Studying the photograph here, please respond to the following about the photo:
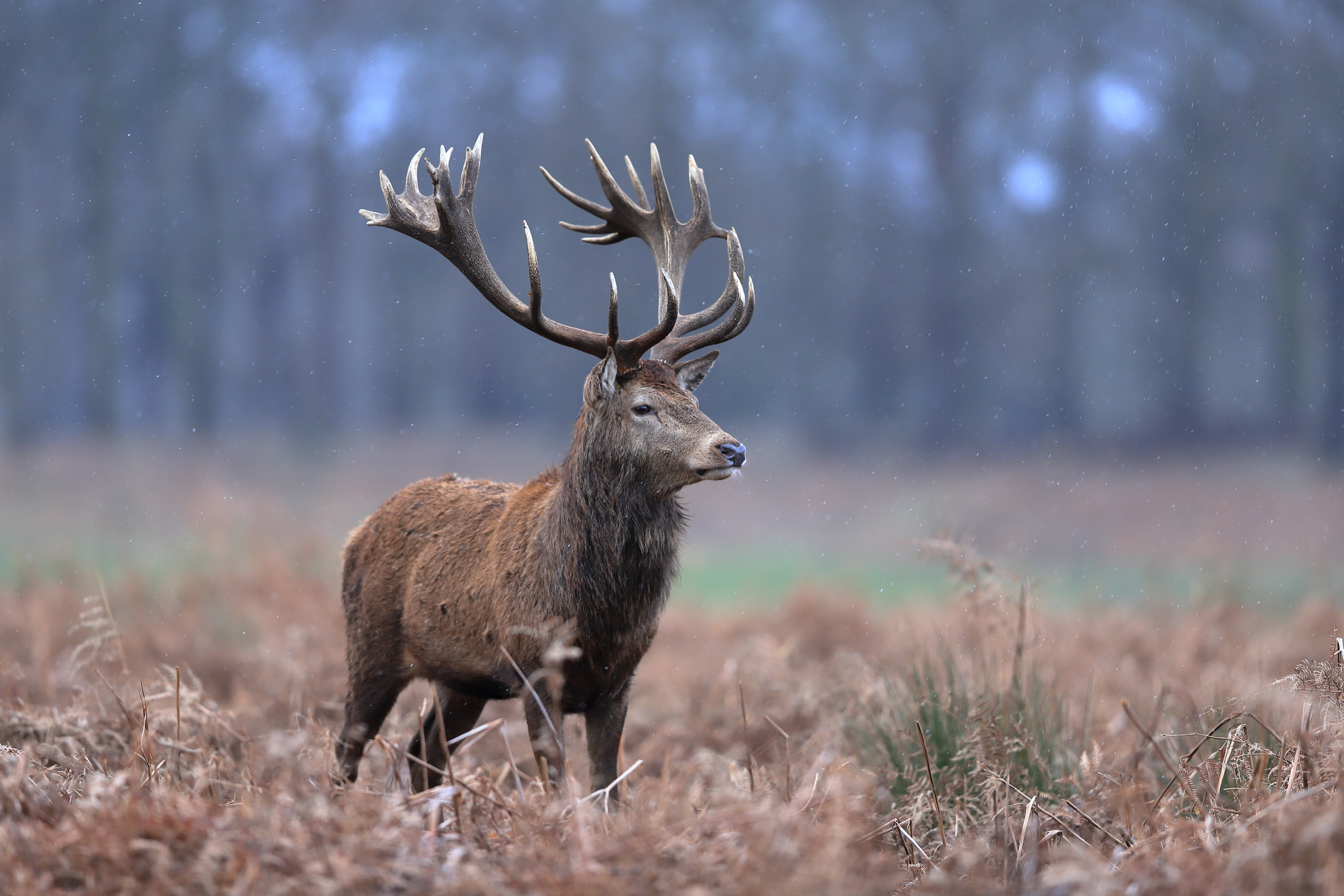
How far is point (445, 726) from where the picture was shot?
15.4 ft

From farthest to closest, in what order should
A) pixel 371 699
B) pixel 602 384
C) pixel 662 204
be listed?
pixel 662 204 < pixel 371 699 < pixel 602 384

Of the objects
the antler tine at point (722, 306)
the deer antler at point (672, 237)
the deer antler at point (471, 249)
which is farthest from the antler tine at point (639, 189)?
the deer antler at point (471, 249)

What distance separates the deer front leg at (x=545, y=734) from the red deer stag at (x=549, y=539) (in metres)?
0.01

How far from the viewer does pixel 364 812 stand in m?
2.37

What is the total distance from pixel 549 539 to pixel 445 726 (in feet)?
3.79

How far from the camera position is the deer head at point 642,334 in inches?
165

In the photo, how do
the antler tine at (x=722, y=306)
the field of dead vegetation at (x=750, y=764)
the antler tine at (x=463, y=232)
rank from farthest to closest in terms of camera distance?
the antler tine at (x=722, y=306) → the antler tine at (x=463, y=232) → the field of dead vegetation at (x=750, y=764)

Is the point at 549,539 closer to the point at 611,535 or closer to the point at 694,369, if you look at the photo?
the point at 611,535

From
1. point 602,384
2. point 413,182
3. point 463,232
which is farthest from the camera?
point 413,182

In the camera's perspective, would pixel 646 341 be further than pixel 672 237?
No

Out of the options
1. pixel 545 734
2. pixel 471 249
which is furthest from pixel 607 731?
pixel 471 249

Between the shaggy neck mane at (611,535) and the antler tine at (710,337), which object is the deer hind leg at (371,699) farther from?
the antler tine at (710,337)

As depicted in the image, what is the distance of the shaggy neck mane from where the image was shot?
405cm

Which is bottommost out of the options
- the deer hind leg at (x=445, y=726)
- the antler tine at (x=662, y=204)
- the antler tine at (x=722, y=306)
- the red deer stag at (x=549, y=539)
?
the deer hind leg at (x=445, y=726)
